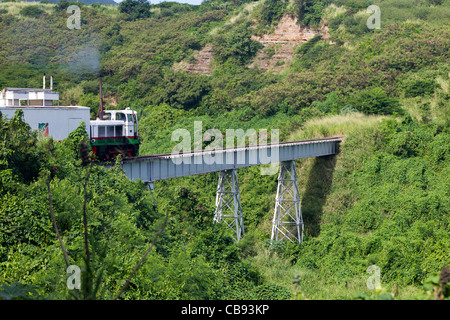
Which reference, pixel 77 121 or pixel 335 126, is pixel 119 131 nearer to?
pixel 77 121

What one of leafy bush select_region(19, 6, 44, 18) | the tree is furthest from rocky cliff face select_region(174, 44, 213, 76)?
leafy bush select_region(19, 6, 44, 18)

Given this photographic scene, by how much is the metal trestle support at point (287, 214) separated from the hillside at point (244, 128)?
1.01 metres

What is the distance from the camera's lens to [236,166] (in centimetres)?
2550

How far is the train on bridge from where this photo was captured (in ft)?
66.1

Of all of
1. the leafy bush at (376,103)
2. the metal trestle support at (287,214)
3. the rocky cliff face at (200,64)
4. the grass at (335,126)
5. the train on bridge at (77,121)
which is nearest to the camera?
the train on bridge at (77,121)

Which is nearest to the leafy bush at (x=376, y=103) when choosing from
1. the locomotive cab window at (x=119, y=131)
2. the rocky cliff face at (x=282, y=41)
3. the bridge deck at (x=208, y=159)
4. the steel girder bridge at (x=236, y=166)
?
the steel girder bridge at (x=236, y=166)

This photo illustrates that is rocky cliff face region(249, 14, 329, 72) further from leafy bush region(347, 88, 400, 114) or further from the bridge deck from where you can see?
the bridge deck

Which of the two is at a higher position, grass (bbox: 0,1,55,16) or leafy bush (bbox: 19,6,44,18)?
grass (bbox: 0,1,55,16)

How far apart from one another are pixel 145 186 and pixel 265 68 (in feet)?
134

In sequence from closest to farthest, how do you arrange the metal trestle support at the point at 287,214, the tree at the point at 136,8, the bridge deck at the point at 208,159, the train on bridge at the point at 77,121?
1. the train on bridge at the point at 77,121
2. the bridge deck at the point at 208,159
3. the metal trestle support at the point at 287,214
4. the tree at the point at 136,8

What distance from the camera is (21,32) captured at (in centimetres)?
6762

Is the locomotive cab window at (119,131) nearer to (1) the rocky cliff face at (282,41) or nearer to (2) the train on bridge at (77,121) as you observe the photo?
(2) the train on bridge at (77,121)

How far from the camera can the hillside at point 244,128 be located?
563 inches
